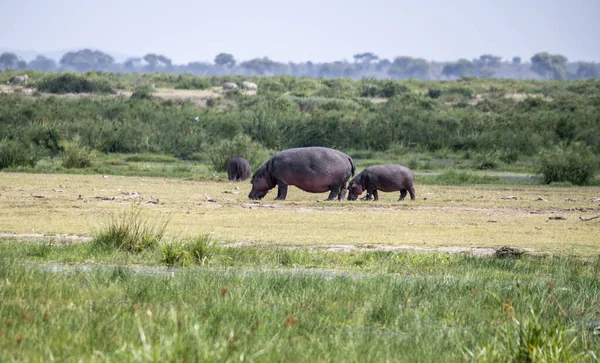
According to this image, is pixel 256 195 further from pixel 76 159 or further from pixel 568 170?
pixel 568 170

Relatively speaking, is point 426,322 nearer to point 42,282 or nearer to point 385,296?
point 385,296

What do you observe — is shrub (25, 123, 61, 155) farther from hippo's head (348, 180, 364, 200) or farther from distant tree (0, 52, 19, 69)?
distant tree (0, 52, 19, 69)

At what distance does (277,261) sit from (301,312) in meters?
3.34

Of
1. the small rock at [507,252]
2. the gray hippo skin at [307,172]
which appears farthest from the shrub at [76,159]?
the small rock at [507,252]

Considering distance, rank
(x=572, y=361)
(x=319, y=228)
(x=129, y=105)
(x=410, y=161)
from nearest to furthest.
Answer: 1. (x=572, y=361)
2. (x=319, y=228)
3. (x=410, y=161)
4. (x=129, y=105)

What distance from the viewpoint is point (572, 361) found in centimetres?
619

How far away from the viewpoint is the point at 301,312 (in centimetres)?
776

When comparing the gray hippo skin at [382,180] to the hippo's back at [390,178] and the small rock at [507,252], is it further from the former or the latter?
the small rock at [507,252]

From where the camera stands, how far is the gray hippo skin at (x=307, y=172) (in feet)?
59.4

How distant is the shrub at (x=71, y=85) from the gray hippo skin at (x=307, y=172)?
1494 inches

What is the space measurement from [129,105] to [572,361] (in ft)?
117

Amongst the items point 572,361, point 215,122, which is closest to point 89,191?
point 572,361

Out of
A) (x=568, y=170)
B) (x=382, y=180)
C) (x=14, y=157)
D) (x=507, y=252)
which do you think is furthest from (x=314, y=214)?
(x=14, y=157)

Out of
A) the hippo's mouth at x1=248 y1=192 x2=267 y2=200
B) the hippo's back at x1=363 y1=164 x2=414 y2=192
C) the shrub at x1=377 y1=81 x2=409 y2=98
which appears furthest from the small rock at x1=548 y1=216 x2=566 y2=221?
the shrub at x1=377 y1=81 x2=409 y2=98
